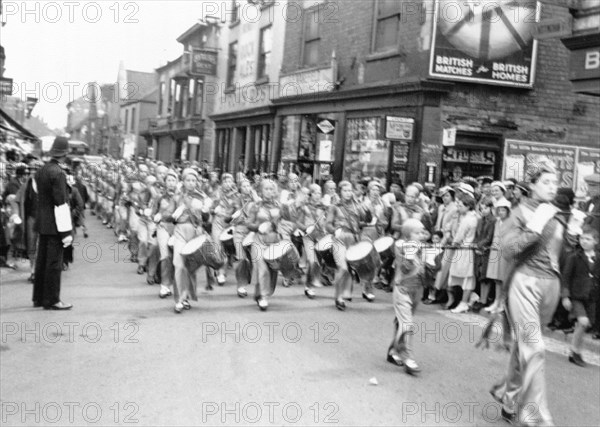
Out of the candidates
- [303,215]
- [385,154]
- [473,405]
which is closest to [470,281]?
[303,215]

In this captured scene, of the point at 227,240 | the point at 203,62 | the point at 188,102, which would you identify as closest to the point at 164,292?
the point at 227,240

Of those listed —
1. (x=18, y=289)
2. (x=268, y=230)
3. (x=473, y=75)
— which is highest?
(x=473, y=75)

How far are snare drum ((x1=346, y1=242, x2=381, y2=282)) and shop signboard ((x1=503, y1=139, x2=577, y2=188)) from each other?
5.74 m

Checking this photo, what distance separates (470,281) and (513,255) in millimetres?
5178

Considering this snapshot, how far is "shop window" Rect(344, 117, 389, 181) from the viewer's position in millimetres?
18188

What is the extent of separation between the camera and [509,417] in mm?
5602

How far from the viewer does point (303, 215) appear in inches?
473

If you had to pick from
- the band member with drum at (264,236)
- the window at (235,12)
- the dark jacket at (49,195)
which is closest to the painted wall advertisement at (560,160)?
the band member with drum at (264,236)

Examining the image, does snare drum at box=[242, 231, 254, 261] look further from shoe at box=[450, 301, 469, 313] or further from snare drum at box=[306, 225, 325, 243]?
shoe at box=[450, 301, 469, 313]

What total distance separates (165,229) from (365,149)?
948cm

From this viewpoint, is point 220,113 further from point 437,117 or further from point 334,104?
point 437,117

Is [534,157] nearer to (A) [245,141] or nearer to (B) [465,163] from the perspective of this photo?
(B) [465,163]

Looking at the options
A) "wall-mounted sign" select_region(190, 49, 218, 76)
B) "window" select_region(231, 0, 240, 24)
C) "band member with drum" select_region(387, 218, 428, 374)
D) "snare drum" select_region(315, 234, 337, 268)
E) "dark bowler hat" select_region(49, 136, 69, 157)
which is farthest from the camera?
"wall-mounted sign" select_region(190, 49, 218, 76)

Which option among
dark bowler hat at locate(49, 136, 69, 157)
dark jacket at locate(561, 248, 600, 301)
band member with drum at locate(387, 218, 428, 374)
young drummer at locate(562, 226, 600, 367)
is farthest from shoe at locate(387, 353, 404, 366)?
dark bowler hat at locate(49, 136, 69, 157)
